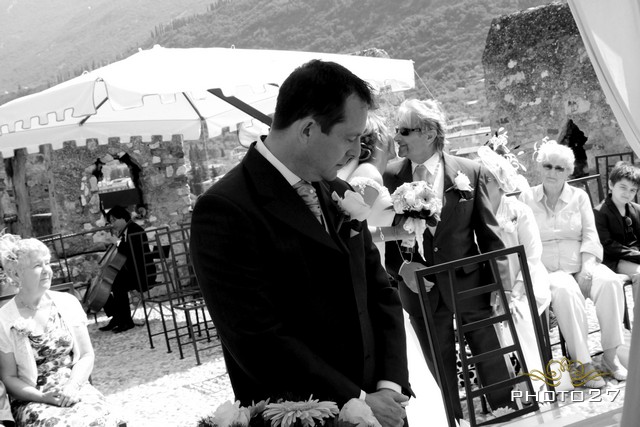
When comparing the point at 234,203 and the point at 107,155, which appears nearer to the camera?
the point at 234,203

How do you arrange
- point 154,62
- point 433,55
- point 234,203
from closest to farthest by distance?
point 234,203, point 154,62, point 433,55

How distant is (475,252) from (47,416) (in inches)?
101

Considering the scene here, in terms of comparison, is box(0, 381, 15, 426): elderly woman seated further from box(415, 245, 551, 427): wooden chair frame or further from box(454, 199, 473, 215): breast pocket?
box(454, 199, 473, 215): breast pocket

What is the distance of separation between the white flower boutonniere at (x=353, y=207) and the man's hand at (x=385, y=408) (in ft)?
1.71

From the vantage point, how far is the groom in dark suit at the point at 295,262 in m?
1.93

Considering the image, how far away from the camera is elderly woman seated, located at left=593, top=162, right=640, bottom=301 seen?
18.9 ft

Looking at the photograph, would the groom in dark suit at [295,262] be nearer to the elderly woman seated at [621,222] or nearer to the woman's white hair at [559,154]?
the woman's white hair at [559,154]

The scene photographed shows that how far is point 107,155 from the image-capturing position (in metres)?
11.9

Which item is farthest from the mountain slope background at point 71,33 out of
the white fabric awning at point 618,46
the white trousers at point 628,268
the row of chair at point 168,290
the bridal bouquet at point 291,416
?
the bridal bouquet at point 291,416

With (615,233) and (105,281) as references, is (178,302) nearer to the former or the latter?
(105,281)

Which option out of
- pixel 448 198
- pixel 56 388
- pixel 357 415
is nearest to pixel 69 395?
pixel 56 388

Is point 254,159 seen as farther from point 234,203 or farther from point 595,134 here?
point 595,134

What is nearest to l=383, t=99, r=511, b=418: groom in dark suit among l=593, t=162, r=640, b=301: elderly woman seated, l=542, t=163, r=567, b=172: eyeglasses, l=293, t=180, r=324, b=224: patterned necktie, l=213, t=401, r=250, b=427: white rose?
l=542, t=163, r=567, b=172: eyeglasses

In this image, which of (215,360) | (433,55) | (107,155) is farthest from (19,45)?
(215,360)
